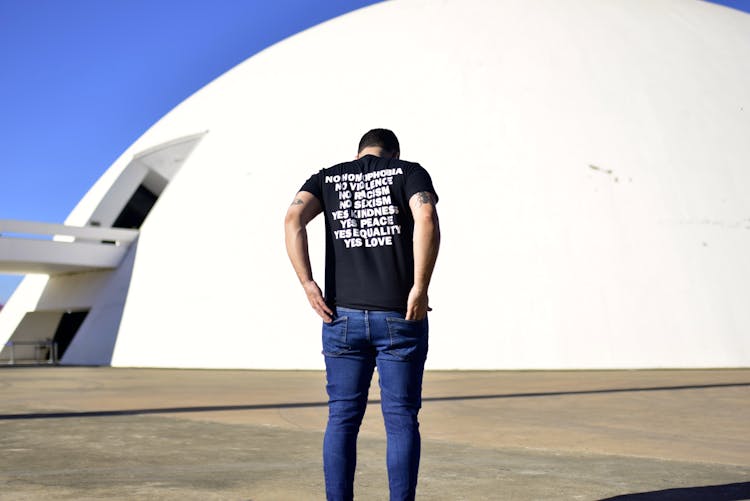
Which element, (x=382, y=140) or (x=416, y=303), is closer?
(x=416, y=303)

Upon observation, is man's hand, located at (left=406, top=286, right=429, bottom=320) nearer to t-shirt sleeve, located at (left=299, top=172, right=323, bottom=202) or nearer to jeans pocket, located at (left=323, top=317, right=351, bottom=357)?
jeans pocket, located at (left=323, top=317, right=351, bottom=357)

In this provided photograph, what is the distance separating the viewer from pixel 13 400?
11.2 meters

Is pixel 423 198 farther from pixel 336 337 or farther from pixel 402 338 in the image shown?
pixel 336 337

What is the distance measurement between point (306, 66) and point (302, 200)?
2021cm

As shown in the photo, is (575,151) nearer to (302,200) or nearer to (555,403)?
(555,403)

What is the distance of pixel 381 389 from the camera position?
12.9 ft

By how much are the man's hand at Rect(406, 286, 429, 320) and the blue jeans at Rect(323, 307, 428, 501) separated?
5 centimetres

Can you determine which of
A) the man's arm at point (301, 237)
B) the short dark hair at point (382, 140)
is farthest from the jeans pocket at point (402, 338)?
the short dark hair at point (382, 140)

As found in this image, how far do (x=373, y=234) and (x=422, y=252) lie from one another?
27 cm

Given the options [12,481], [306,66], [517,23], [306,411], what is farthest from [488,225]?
[12,481]

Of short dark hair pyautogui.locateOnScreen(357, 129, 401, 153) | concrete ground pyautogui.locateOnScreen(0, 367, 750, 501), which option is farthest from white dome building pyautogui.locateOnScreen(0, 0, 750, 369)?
short dark hair pyautogui.locateOnScreen(357, 129, 401, 153)

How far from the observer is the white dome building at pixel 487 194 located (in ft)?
59.4

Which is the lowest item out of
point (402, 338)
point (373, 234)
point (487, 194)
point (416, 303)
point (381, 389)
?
point (381, 389)

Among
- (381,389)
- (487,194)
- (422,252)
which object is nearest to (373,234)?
(422,252)
